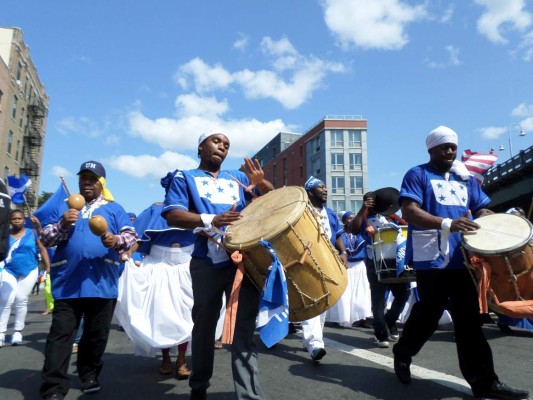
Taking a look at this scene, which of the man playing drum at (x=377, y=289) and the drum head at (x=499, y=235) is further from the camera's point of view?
the man playing drum at (x=377, y=289)

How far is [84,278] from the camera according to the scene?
12.2 feet

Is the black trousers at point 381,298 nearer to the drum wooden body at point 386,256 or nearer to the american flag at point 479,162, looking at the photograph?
the drum wooden body at point 386,256

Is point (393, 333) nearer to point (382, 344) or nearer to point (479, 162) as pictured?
point (382, 344)


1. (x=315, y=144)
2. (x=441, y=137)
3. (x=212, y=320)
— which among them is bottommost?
(x=212, y=320)

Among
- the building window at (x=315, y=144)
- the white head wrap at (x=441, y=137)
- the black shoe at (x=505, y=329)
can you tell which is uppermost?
the building window at (x=315, y=144)

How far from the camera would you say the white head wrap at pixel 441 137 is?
387cm

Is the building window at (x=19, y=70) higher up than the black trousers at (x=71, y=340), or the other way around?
the building window at (x=19, y=70)

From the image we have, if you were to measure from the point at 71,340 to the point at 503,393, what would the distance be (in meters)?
3.31

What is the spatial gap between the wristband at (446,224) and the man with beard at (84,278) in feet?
8.31

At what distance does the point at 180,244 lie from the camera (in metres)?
4.89

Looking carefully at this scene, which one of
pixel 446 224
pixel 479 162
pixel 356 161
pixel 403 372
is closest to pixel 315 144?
pixel 356 161

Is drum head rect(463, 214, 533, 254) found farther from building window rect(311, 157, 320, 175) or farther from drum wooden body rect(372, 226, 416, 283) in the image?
building window rect(311, 157, 320, 175)

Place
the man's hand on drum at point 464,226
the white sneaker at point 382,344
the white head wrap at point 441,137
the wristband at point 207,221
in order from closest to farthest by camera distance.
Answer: the wristband at point 207,221 < the man's hand on drum at point 464,226 < the white head wrap at point 441,137 < the white sneaker at point 382,344

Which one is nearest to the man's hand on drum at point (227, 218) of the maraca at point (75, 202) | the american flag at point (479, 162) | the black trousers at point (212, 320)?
the black trousers at point (212, 320)
